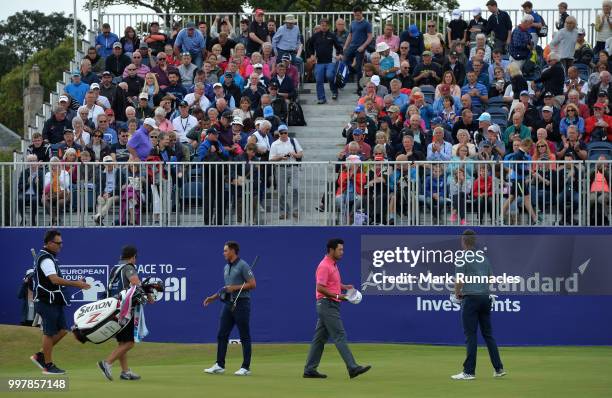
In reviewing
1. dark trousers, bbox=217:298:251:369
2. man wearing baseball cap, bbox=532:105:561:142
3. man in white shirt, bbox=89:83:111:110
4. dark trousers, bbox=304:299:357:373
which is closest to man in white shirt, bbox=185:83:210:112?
man in white shirt, bbox=89:83:111:110

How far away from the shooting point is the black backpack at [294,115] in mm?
29906

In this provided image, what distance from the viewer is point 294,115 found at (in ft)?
98.1

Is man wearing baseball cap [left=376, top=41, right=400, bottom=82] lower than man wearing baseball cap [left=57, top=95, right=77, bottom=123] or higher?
higher

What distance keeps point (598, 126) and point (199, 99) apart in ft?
27.5

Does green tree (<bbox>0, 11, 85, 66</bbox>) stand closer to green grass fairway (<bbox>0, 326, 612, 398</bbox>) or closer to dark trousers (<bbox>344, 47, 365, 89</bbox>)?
dark trousers (<bbox>344, 47, 365, 89</bbox>)

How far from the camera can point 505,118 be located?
28406 mm

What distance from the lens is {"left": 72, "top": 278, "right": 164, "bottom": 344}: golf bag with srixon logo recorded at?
1833 centimetres

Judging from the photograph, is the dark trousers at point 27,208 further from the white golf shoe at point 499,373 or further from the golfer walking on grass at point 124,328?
the white golf shoe at point 499,373

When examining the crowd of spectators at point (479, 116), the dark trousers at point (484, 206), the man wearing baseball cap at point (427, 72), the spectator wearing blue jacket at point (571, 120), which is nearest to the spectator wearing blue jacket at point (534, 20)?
the crowd of spectators at point (479, 116)

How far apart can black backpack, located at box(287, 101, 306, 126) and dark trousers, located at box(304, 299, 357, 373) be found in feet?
36.7

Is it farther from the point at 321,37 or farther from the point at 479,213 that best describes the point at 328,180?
the point at 321,37

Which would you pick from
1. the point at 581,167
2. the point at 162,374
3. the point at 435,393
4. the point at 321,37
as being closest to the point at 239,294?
the point at 162,374

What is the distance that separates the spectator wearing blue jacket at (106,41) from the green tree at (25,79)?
2094 inches

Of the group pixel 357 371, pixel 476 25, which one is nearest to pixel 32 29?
pixel 476 25
